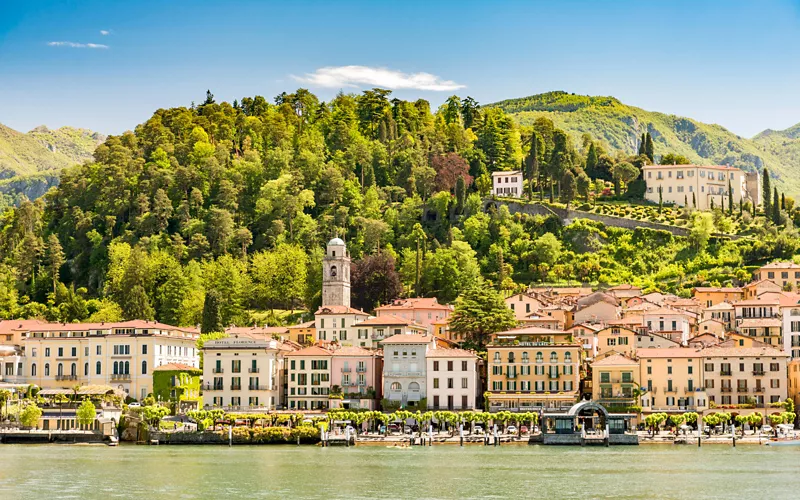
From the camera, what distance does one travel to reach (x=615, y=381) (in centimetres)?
9519

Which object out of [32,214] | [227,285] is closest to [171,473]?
[227,285]

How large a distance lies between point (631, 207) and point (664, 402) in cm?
4927

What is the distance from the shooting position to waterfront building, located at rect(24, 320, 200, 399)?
10419 cm

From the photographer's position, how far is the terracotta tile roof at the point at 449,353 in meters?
97.1

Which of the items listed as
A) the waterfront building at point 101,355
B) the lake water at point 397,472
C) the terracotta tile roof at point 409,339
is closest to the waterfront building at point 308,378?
the terracotta tile roof at point 409,339

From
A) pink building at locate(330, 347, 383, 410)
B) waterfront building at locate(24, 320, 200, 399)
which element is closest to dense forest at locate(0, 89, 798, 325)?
waterfront building at locate(24, 320, 200, 399)

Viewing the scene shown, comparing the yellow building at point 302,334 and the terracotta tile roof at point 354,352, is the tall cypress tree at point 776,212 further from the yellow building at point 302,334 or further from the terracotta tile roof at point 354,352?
the terracotta tile roof at point 354,352

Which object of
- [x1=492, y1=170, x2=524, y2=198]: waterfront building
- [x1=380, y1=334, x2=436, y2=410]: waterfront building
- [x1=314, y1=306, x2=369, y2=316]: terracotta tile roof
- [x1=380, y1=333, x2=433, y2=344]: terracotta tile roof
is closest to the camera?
[x1=380, y1=334, x2=436, y2=410]: waterfront building

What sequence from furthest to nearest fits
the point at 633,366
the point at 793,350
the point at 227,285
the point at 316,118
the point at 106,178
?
the point at 316,118 < the point at 106,178 < the point at 227,285 < the point at 793,350 < the point at 633,366

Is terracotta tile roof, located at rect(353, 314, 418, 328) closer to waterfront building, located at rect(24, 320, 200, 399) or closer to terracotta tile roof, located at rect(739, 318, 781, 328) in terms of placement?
waterfront building, located at rect(24, 320, 200, 399)

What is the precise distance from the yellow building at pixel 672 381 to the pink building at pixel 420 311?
909 inches

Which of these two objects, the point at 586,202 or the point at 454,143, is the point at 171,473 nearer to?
the point at 586,202

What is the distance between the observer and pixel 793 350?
104250 mm

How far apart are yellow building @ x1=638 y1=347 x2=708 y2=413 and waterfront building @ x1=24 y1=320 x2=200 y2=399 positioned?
33.4 m
